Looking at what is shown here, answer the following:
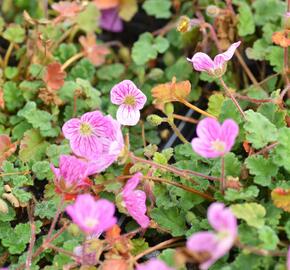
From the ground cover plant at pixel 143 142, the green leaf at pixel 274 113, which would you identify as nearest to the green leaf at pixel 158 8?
the ground cover plant at pixel 143 142

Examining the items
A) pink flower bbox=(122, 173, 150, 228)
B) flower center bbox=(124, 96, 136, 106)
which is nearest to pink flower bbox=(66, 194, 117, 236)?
pink flower bbox=(122, 173, 150, 228)

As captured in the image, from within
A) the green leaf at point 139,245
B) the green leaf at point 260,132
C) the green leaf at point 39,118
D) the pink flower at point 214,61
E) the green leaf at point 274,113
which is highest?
the pink flower at point 214,61

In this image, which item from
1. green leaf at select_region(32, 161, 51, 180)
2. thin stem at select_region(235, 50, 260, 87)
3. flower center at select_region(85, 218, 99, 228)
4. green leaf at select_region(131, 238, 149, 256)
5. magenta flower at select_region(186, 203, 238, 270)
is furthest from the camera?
thin stem at select_region(235, 50, 260, 87)

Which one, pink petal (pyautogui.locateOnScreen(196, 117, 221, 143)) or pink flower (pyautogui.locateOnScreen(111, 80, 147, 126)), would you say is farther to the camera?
pink flower (pyautogui.locateOnScreen(111, 80, 147, 126))

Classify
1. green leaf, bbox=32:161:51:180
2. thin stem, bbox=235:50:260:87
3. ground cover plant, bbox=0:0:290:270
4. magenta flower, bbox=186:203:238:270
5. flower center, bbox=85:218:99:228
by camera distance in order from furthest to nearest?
thin stem, bbox=235:50:260:87
green leaf, bbox=32:161:51:180
ground cover plant, bbox=0:0:290:270
flower center, bbox=85:218:99:228
magenta flower, bbox=186:203:238:270

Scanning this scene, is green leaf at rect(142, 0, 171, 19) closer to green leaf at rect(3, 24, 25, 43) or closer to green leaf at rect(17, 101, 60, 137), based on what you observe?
green leaf at rect(3, 24, 25, 43)

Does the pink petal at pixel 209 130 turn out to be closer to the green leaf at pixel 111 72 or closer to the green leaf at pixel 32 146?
the green leaf at pixel 32 146

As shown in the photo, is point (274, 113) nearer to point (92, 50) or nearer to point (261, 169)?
point (261, 169)

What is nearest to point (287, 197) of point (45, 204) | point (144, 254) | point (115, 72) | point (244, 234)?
point (244, 234)

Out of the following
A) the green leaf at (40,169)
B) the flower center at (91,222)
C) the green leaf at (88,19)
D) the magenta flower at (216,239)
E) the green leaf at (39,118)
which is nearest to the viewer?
the magenta flower at (216,239)
